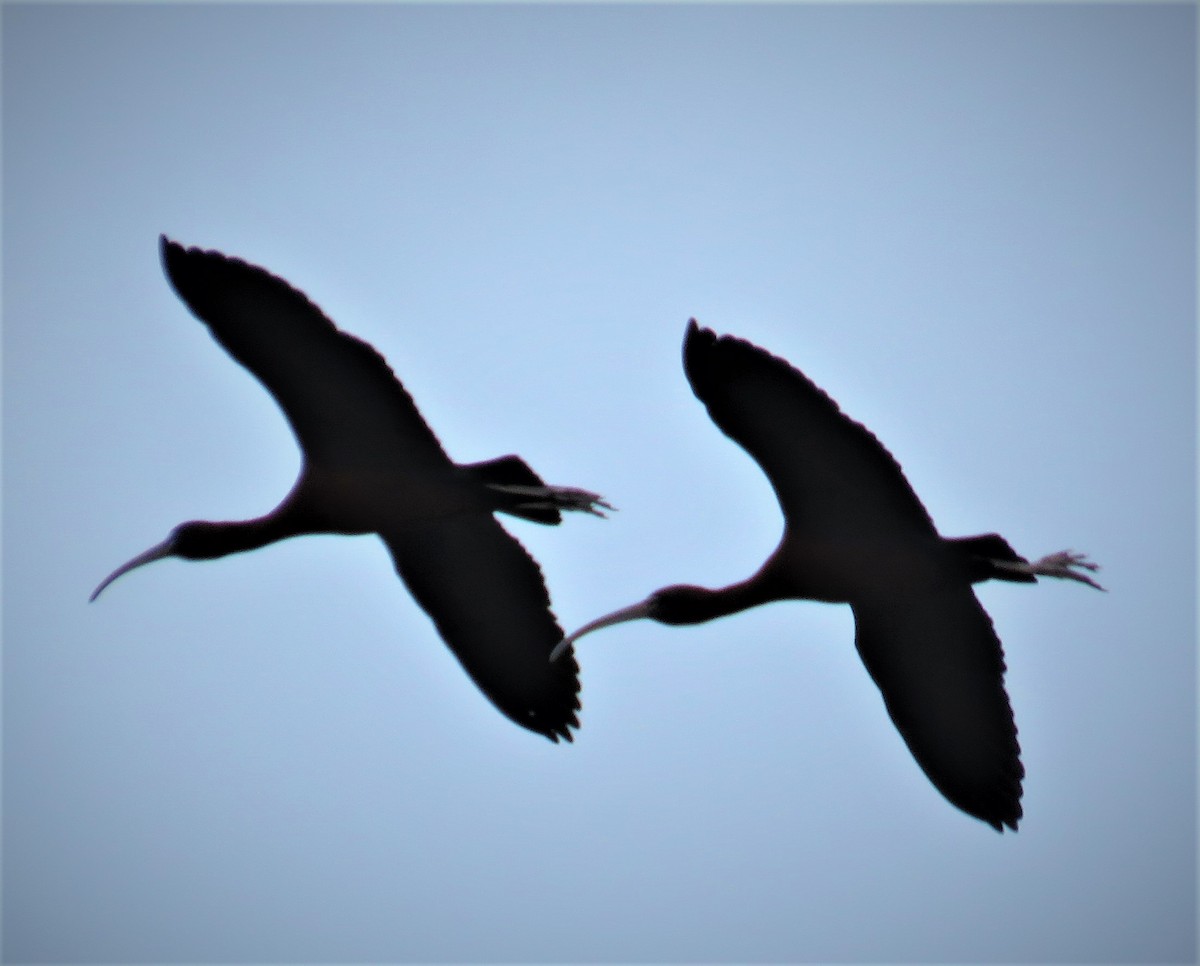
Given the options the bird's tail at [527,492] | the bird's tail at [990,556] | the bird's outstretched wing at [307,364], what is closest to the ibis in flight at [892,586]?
the bird's tail at [990,556]

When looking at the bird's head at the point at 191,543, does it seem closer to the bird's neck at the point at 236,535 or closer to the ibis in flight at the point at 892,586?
the bird's neck at the point at 236,535

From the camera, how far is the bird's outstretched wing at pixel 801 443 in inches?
502

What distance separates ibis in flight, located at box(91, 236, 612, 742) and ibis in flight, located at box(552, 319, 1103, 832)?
24.3 inches

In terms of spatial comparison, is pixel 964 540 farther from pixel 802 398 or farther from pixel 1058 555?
pixel 802 398

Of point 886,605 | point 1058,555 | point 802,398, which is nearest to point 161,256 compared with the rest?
point 802,398

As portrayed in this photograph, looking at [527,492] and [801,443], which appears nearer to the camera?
[801,443]

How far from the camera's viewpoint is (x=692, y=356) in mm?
12781

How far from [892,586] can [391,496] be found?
3648 millimetres

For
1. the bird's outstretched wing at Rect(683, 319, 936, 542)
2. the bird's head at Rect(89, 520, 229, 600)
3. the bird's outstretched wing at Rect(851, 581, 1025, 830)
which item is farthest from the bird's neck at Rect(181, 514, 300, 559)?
the bird's outstretched wing at Rect(851, 581, 1025, 830)

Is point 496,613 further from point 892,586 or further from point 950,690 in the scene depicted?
point 950,690

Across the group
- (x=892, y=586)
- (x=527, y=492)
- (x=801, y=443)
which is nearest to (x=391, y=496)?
(x=527, y=492)

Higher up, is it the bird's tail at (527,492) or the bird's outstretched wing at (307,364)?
the bird's outstretched wing at (307,364)

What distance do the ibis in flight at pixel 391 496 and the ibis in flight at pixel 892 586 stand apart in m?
0.62

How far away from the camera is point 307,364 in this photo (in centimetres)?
1377
